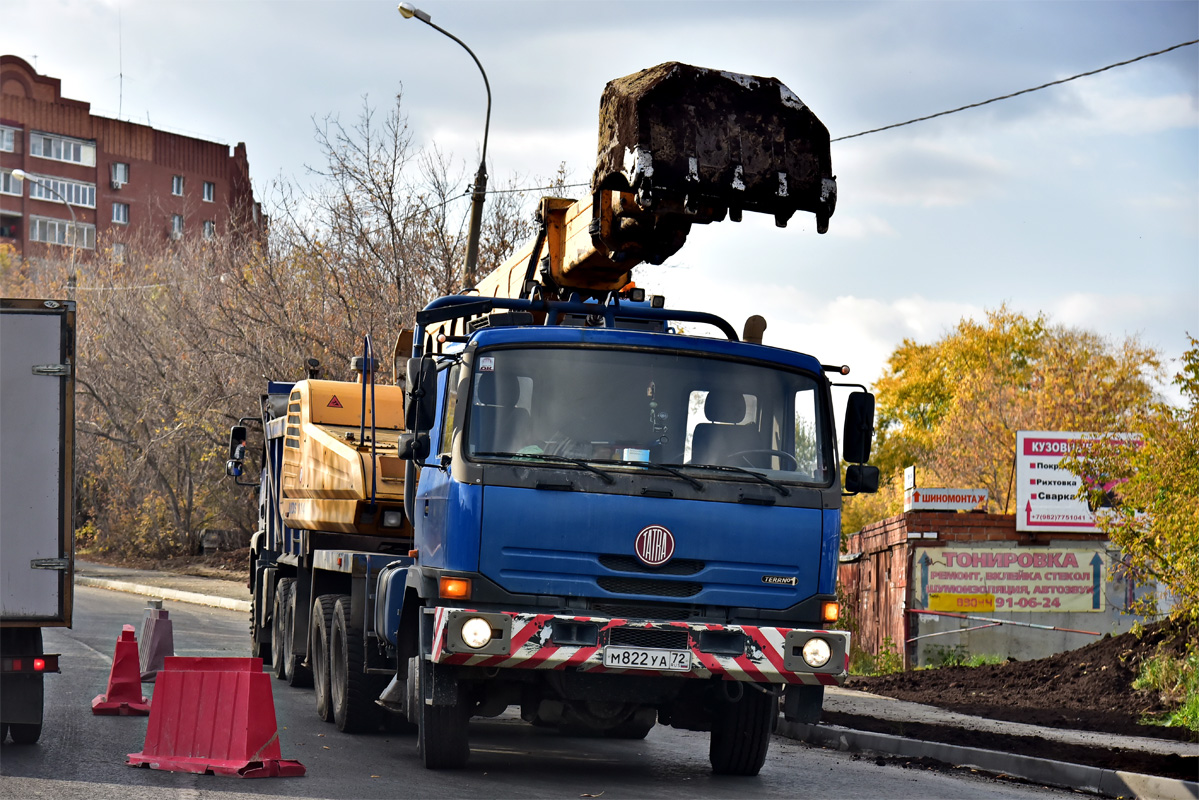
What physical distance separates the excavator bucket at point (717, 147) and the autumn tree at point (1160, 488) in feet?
19.1

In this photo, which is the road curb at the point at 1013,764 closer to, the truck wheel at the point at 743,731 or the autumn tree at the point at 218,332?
the truck wheel at the point at 743,731

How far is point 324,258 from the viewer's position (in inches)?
1115

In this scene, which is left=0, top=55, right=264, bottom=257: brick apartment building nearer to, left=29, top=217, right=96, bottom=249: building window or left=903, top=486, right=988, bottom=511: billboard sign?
left=29, top=217, right=96, bottom=249: building window

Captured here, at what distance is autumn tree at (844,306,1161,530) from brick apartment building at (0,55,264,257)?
138 ft

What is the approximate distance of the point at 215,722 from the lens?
8273 mm

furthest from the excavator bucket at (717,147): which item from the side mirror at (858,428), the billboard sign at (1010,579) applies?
the billboard sign at (1010,579)

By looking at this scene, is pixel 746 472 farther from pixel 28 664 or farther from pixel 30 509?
pixel 28 664

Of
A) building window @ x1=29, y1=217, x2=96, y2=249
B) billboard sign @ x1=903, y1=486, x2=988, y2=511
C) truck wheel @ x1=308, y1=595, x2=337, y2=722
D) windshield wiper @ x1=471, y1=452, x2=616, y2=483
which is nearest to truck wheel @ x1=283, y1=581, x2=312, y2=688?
truck wheel @ x1=308, y1=595, x2=337, y2=722

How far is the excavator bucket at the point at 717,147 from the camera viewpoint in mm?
8008

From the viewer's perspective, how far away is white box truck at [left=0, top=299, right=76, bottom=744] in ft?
28.9

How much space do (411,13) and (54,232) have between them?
235ft

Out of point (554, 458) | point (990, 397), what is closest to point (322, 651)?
point (554, 458)

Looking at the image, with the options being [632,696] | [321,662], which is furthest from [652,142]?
[321,662]

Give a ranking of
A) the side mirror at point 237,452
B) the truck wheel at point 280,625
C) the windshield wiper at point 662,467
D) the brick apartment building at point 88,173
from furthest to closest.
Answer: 1. the brick apartment building at point 88,173
2. the side mirror at point 237,452
3. the truck wheel at point 280,625
4. the windshield wiper at point 662,467
